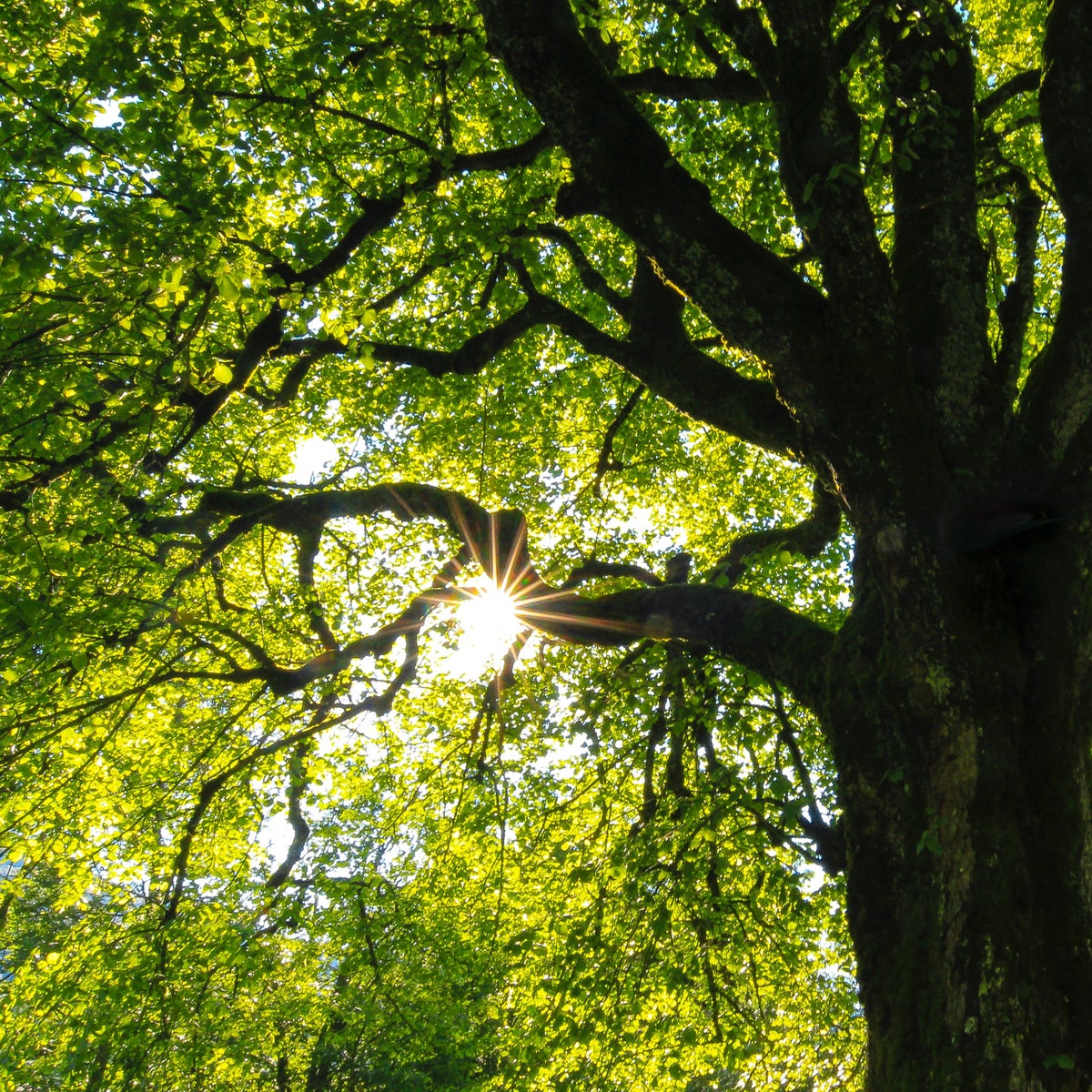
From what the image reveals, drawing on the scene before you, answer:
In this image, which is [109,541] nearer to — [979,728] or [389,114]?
[389,114]

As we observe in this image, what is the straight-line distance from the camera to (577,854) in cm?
655

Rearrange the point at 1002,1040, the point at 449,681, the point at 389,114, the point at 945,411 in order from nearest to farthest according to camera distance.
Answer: the point at 1002,1040 < the point at 945,411 < the point at 389,114 < the point at 449,681

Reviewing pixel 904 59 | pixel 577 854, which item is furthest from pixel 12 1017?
pixel 904 59

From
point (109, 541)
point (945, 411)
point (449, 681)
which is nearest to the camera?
point (945, 411)

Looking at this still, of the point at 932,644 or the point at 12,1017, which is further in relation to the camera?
the point at 12,1017

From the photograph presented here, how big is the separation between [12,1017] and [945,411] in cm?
879

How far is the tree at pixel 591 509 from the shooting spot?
3584mm

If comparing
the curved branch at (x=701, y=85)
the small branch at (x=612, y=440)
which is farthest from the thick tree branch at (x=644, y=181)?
the small branch at (x=612, y=440)

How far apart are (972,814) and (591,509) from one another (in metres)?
8.12

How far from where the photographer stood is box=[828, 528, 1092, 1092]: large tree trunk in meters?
2.92

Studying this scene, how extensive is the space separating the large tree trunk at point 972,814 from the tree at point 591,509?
0.06 ft

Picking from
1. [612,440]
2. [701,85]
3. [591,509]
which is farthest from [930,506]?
[591,509]

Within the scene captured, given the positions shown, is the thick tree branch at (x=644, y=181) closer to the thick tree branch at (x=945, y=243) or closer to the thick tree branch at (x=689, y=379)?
the thick tree branch at (x=945, y=243)

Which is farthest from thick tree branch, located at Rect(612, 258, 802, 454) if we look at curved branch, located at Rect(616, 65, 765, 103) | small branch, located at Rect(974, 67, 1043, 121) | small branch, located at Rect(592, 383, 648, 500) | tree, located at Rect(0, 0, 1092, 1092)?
small branch, located at Rect(974, 67, 1043, 121)
